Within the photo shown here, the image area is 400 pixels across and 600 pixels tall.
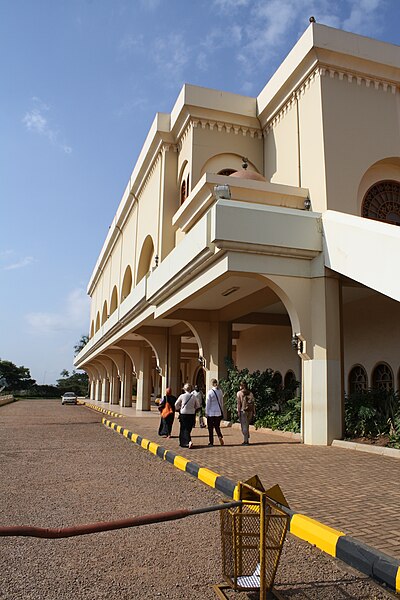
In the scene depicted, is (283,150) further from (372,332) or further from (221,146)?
(372,332)

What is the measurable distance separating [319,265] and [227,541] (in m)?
8.44

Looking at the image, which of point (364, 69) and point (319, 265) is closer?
point (319, 265)

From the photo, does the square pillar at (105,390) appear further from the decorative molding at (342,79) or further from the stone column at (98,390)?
the decorative molding at (342,79)

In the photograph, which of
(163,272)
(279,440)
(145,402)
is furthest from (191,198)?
(145,402)

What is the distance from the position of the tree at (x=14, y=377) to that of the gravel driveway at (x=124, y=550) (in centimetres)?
8063

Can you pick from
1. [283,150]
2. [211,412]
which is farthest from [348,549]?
[283,150]

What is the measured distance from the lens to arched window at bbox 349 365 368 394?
14.3m

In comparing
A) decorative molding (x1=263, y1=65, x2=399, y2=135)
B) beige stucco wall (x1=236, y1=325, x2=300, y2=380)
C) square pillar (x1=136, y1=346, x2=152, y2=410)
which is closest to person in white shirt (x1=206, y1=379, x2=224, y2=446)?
beige stucco wall (x1=236, y1=325, x2=300, y2=380)

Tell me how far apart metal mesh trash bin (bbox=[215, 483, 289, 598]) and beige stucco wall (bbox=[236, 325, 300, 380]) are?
14.5m

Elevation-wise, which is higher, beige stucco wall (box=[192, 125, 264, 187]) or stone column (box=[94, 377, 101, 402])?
beige stucco wall (box=[192, 125, 264, 187])

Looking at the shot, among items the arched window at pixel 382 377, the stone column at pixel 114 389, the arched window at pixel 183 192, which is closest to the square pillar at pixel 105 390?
the stone column at pixel 114 389

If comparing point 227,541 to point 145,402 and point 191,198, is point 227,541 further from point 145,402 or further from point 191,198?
point 145,402

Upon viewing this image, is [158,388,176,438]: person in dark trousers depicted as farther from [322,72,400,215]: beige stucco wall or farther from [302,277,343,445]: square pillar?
[322,72,400,215]: beige stucco wall

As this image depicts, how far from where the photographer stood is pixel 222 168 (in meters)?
17.1
